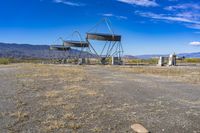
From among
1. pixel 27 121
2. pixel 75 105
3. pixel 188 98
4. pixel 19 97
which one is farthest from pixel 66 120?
pixel 188 98

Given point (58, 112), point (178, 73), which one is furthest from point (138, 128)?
point (178, 73)

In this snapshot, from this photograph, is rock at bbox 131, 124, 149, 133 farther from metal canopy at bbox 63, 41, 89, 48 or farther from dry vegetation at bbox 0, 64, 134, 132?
metal canopy at bbox 63, 41, 89, 48

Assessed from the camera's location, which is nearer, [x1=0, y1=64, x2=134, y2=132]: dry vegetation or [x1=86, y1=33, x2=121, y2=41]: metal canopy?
[x1=0, y1=64, x2=134, y2=132]: dry vegetation

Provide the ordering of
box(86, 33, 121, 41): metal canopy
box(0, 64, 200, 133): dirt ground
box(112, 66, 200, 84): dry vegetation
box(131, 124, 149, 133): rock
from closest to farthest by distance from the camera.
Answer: box(131, 124, 149, 133): rock
box(0, 64, 200, 133): dirt ground
box(112, 66, 200, 84): dry vegetation
box(86, 33, 121, 41): metal canopy

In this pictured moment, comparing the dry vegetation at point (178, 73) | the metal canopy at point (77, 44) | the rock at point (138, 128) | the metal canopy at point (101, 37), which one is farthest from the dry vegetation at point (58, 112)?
the metal canopy at point (77, 44)

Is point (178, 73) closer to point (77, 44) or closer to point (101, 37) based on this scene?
point (101, 37)

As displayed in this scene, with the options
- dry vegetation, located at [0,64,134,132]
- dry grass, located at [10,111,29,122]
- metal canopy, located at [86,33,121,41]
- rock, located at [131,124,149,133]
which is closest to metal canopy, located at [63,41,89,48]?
metal canopy, located at [86,33,121,41]

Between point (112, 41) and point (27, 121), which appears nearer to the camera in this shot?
point (27, 121)

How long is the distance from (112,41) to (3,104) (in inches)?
1508

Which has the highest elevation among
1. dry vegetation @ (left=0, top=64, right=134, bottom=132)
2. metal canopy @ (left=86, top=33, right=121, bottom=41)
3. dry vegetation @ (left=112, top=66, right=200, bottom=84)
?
metal canopy @ (left=86, top=33, right=121, bottom=41)

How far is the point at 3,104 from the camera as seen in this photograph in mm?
10195

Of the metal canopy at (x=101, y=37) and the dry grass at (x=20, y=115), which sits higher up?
the metal canopy at (x=101, y=37)

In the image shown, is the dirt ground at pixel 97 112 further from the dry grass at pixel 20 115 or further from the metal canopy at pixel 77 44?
the metal canopy at pixel 77 44

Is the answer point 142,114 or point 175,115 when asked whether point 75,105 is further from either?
point 175,115
